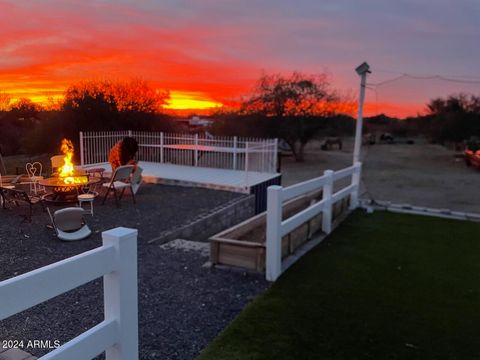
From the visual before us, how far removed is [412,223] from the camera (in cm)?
694

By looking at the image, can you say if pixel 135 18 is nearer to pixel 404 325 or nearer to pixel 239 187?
pixel 239 187

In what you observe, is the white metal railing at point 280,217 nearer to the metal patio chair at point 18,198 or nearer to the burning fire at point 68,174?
the metal patio chair at point 18,198

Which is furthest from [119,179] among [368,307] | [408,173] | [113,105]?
[408,173]

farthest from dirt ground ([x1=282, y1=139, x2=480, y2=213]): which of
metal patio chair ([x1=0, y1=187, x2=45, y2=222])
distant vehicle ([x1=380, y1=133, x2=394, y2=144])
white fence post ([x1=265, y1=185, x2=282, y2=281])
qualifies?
metal patio chair ([x1=0, y1=187, x2=45, y2=222])

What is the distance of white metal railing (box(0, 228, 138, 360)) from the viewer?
1.54 metres

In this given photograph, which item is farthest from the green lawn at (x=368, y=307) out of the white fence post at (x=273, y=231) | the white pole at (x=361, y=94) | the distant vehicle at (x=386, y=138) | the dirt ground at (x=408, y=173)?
the distant vehicle at (x=386, y=138)

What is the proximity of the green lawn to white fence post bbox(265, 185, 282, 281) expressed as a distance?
146 millimetres

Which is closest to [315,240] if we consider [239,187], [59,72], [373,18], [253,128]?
[239,187]

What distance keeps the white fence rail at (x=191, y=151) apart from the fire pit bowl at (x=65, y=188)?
479cm

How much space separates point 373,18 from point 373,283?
8408mm

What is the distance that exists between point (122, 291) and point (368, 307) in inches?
95.9

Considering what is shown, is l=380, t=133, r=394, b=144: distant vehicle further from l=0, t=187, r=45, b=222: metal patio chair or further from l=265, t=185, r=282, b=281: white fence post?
l=265, t=185, r=282, b=281: white fence post

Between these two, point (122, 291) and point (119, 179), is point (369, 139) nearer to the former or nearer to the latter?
point (119, 179)

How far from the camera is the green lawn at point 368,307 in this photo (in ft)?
9.48
